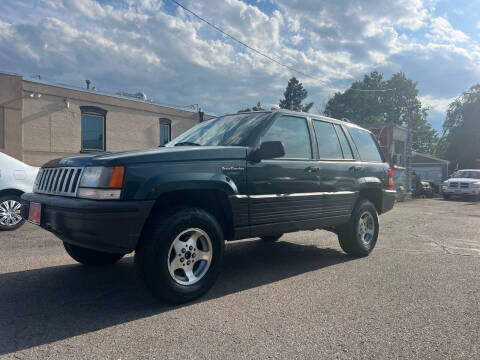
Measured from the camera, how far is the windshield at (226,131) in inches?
157

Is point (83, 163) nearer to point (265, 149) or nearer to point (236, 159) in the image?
point (236, 159)

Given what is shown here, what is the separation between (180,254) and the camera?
3271 millimetres

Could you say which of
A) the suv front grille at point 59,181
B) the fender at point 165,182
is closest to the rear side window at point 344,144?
the fender at point 165,182

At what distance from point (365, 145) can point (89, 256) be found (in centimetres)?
423

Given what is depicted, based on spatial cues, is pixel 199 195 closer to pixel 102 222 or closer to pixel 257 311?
pixel 102 222

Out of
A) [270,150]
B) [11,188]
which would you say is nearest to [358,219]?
[270,150]

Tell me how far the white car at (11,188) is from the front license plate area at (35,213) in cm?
358

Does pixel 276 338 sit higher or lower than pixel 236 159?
lower

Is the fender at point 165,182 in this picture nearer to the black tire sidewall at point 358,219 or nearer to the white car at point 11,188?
the black tire sidewall at point 358,219

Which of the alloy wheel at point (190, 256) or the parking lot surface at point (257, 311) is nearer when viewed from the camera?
the parking lot surface at point (257, 311)

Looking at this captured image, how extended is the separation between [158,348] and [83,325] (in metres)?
0.74

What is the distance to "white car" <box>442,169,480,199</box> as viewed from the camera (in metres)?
20.0

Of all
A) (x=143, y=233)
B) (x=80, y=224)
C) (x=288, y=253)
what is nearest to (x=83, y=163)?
(x=80, y=224)

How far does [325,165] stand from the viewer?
4.69 meters
